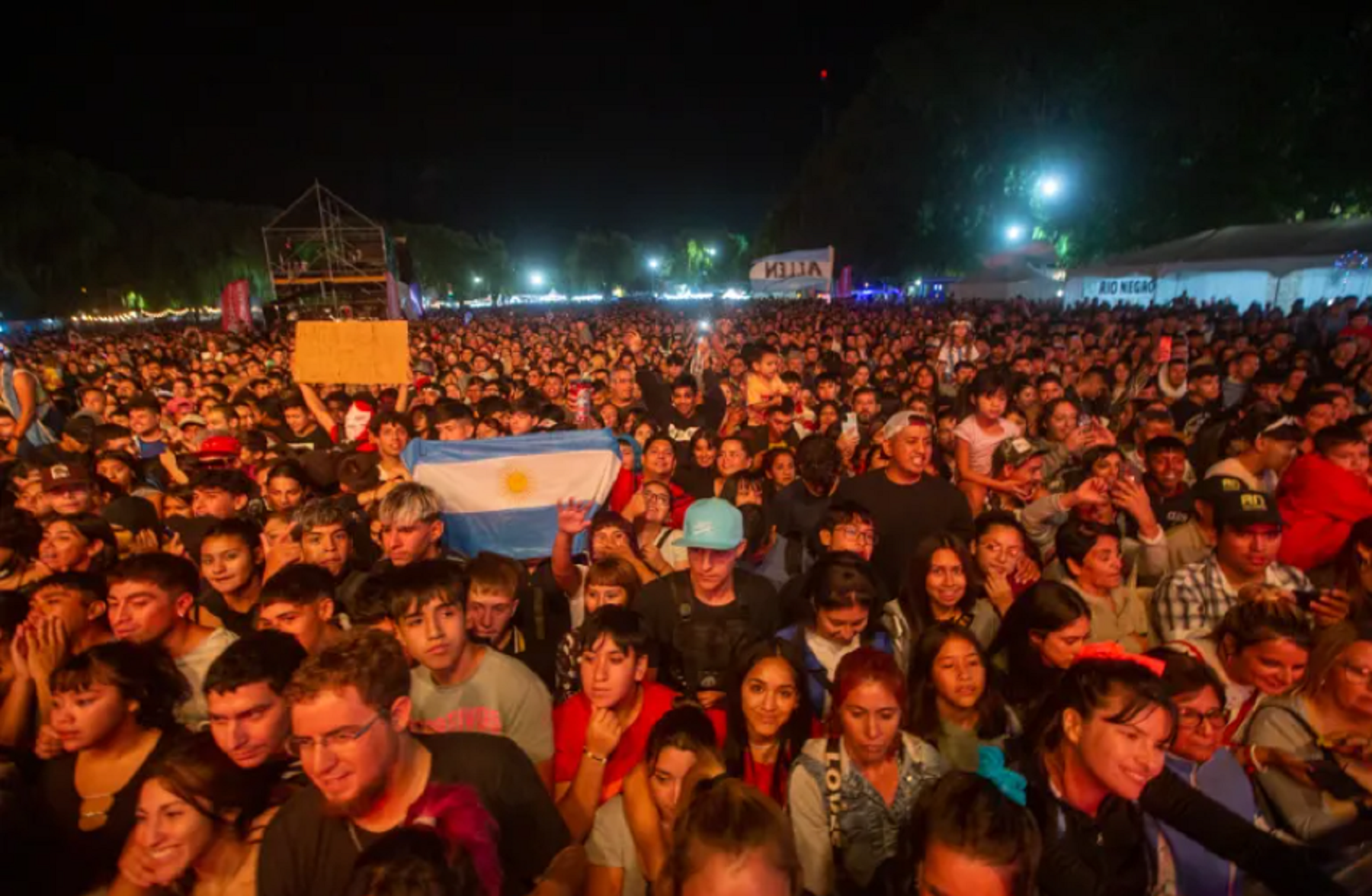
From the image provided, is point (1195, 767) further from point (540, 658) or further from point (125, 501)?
point (125, 501)

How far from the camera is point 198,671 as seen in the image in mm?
3234

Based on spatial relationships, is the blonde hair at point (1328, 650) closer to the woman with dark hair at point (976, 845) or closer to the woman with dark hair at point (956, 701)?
the woman with dark hair at point (956, 701)

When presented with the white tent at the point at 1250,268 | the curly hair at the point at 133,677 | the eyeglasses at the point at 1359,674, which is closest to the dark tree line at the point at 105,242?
the white tent at the point at 1250,268

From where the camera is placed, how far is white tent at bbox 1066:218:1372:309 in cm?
1947

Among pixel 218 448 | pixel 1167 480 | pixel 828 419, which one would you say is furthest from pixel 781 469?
pixel 218 448

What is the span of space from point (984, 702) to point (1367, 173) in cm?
3676

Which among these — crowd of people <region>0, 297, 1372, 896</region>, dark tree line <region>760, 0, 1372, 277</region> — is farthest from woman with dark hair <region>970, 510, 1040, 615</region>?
dark tree line <region>760, 0, 1372, 277</region>

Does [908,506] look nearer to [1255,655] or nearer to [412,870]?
[1255,655]

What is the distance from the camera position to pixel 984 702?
306cm

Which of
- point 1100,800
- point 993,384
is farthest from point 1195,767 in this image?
point 993,384

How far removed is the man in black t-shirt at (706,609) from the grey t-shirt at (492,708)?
722mm

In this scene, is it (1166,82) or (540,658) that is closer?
(540,658)

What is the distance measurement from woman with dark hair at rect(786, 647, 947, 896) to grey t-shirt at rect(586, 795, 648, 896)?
0.55 metres

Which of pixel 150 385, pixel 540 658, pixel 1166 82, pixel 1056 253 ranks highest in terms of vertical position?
pixel 1166 82
